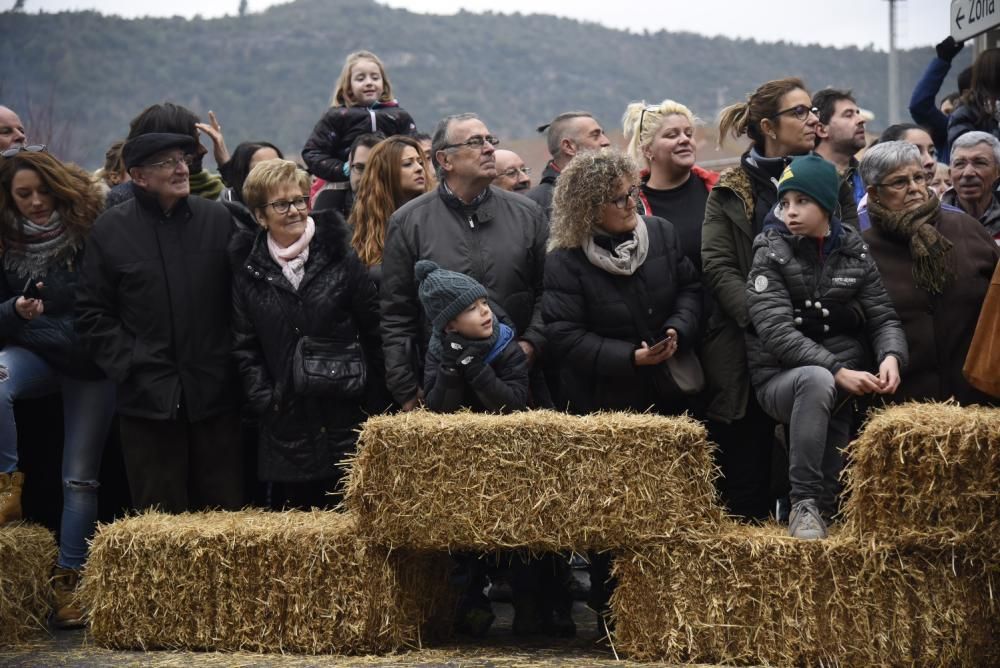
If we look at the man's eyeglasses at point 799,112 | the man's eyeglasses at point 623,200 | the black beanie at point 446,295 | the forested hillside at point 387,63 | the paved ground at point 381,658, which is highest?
the forested hillside at point 387,63

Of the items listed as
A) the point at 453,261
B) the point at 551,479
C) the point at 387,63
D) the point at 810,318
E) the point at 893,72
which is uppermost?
the point at 387,63

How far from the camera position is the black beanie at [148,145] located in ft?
24.4

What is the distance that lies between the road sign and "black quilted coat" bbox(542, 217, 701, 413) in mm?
1865

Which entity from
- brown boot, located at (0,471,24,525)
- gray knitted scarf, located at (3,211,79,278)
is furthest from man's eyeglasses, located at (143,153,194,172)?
brown boot, located at (0,471,24,525)

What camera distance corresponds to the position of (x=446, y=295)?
6.71 meters

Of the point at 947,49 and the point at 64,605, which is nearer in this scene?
the point at 64,605

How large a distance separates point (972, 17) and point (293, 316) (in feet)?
12.6

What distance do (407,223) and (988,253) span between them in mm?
3036

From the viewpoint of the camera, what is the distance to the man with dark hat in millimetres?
7238

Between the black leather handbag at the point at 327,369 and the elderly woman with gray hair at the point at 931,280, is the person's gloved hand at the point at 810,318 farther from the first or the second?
the black leather handbag at the point at 327,369

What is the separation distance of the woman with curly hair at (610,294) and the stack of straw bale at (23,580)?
301 centimetres

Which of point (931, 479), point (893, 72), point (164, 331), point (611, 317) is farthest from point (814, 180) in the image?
point (893, 72)

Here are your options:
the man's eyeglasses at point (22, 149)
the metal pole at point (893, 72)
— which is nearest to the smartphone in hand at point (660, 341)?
the man's eyeglasses at point (22, 149)

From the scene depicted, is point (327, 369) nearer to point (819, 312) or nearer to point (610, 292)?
point (610, 292)
